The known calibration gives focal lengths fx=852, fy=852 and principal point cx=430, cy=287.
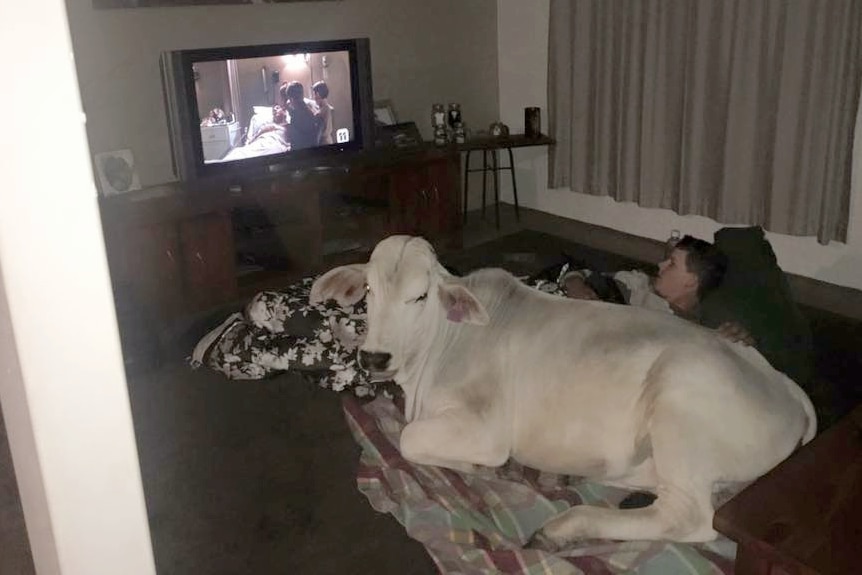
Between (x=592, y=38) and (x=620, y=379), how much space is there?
3.18 metres

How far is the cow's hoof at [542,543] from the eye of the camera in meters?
2.04

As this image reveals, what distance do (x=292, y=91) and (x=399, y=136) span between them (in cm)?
78

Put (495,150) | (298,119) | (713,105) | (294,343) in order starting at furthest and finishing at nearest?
(495,150), (298,119), (713,105), (294,343)

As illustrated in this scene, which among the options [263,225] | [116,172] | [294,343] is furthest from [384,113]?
[294,343]

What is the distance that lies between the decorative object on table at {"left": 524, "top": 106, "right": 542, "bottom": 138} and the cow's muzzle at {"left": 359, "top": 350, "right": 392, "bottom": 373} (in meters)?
3.13

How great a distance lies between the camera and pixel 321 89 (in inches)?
176

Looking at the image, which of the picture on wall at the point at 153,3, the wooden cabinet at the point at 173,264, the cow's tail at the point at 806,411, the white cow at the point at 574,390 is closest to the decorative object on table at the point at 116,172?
the wooden cabinet at the point at 173,264

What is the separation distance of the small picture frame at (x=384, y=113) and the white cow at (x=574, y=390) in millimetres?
2604

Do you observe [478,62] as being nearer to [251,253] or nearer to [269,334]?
[251,253]

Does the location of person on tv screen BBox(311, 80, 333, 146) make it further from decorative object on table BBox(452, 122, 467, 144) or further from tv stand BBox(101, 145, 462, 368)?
decorative object on table BBox(452, 122, 467, 144)

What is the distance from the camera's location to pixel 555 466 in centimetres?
221

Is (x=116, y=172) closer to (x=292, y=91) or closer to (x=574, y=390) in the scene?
(x=292, y=91)

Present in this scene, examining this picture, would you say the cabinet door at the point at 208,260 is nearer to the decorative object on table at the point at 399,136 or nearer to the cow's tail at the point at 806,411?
the decorative object on table at the point at 399,136

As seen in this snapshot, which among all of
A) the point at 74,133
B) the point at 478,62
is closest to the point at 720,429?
the point at 74,133
